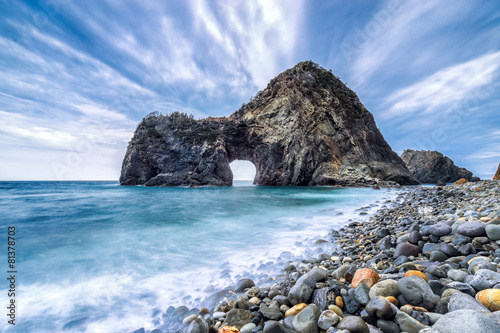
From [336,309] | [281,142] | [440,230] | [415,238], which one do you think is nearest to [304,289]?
[336,309]

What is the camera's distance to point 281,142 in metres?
33.8

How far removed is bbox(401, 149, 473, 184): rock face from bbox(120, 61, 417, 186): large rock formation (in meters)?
16.2

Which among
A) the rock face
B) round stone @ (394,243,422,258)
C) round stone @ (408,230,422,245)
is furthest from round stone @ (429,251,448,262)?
the rock face

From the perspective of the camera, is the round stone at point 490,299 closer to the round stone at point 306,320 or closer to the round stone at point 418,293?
the round stone at point 418,293

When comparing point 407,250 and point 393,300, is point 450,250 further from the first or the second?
point 393,300

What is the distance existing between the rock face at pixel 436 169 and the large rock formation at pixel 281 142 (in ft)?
53.2

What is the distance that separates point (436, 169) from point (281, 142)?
39.2 m

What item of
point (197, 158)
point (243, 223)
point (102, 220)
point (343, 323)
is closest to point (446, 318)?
point (343, 323)

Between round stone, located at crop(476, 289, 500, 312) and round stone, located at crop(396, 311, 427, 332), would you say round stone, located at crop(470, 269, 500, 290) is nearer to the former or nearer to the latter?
round stone, located at crop(476, 289, 500, 312)

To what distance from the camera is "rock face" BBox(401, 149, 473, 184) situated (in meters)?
45.1

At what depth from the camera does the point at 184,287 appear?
11.0 feet

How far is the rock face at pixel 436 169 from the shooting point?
45062mm

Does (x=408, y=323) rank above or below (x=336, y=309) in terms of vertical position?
above

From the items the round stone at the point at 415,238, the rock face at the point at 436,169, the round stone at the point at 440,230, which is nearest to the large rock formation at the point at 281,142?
the rock face at the point at 436,169
